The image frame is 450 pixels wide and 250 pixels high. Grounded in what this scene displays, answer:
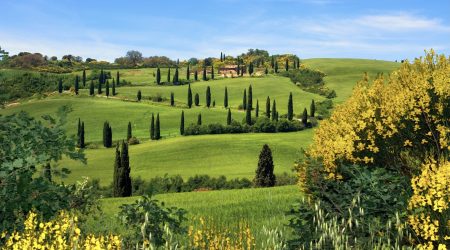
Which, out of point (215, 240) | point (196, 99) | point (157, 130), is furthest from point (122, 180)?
point (196, 99)

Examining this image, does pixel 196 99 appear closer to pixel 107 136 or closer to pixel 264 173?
A: pixel 107 136

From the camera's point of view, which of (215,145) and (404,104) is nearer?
(404,104)

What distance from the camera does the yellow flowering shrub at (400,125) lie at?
10742mm

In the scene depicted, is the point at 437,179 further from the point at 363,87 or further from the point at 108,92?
the point at 108,92

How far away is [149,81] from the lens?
193m

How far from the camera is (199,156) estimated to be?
85562mm

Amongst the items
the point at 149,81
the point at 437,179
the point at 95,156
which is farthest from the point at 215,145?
the point at 149,81

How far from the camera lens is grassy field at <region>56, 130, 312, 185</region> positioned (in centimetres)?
7562

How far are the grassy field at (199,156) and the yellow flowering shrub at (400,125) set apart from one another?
58.0 meters

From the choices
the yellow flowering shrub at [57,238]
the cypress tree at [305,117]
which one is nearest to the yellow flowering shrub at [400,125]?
the yellow flowering shrub at [57,238]

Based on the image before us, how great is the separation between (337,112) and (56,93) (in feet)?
525

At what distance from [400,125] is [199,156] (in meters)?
75.4

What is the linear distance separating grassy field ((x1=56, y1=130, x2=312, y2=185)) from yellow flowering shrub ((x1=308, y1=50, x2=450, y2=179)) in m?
58.0

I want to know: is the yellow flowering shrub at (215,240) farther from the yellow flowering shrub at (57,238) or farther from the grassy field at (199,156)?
the grassy field at (199,156)
